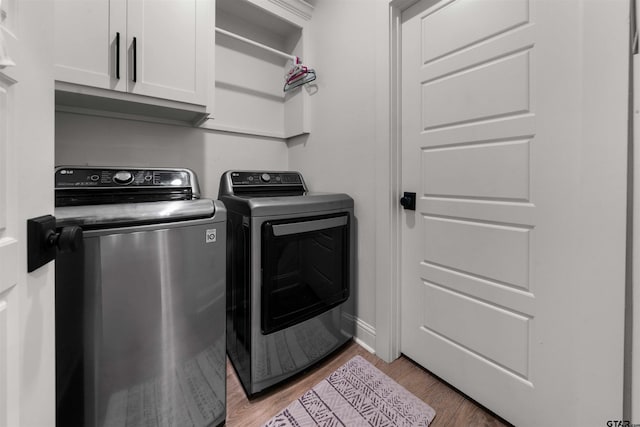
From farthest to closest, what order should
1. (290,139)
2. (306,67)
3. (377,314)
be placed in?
(290,139), (306,67), (377,314)

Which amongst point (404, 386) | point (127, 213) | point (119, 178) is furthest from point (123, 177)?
point (404, 386)

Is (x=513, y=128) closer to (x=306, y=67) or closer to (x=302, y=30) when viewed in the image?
(x=306, y=67)

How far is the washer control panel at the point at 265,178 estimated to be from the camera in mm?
1685

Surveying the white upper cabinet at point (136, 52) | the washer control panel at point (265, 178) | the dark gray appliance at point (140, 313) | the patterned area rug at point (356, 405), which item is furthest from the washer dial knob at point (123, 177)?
the patterned area rug at point (356, 405)

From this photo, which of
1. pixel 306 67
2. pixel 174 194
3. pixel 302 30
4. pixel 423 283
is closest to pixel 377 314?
pixel 423 283

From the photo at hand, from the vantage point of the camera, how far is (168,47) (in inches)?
52.8

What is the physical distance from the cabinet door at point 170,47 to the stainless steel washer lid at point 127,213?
2.49 feet

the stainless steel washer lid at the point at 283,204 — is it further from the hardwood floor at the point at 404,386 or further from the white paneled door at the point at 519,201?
the hardwood floor at the point at 404,386

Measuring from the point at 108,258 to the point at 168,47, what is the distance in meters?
1.16

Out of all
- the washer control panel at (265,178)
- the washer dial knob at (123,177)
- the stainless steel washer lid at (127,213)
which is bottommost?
the stainless steel washer lid at (127,213)

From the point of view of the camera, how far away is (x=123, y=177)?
121 cm

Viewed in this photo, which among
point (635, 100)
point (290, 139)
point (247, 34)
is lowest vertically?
point (635, 100)

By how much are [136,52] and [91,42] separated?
0.55 ft

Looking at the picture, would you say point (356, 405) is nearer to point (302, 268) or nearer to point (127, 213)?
point (302, 268)
